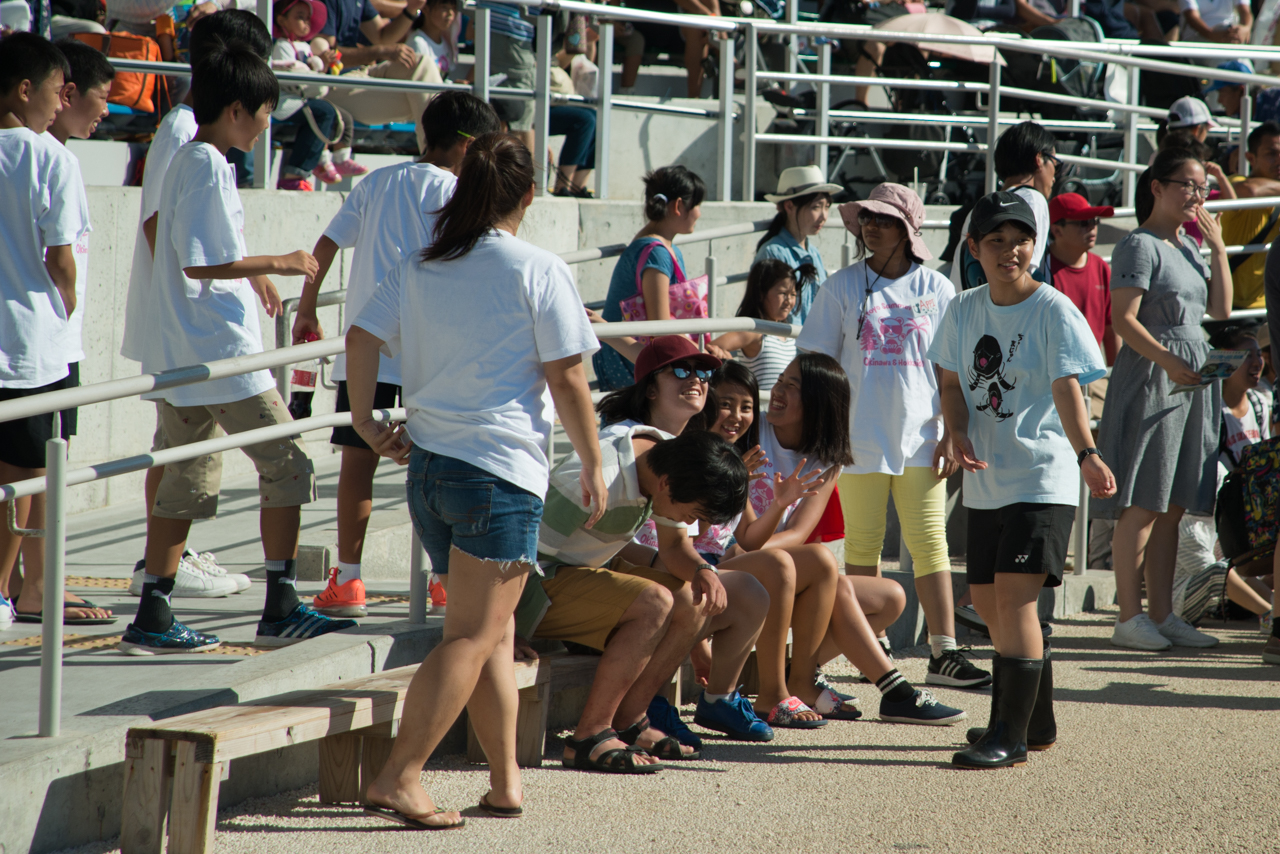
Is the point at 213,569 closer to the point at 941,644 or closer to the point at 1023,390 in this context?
the point at 941,644

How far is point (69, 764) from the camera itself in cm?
289

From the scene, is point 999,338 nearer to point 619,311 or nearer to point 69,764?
point 619,311

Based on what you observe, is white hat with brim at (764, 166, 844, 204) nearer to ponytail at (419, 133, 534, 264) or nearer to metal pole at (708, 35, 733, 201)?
metal pole at (708, 35, 733, 201)

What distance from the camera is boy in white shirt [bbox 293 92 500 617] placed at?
173 inches

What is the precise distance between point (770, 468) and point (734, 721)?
3.27 feet

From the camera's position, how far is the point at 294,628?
397cm

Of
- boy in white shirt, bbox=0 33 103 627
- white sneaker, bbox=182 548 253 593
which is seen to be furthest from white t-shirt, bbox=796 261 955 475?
boy in white shirt, bbox=0 33 103 627

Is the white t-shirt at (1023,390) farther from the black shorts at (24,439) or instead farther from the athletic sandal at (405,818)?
the black shorts at (24,439)

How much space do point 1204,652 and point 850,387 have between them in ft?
6.68

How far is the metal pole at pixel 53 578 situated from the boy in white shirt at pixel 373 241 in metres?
1.44

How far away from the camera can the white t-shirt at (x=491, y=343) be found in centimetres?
320

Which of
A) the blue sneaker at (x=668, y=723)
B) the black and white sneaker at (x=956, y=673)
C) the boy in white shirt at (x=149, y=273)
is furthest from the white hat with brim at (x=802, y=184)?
the blue sneaker at (x=668, y=723)

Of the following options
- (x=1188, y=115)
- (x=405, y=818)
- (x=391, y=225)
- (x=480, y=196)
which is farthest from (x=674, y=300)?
(x=1188, y=115)

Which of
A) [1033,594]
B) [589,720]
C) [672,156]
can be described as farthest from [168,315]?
[672,156]
